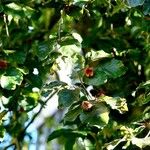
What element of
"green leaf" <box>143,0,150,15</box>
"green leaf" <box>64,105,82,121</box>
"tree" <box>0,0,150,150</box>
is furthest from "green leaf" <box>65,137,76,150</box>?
"green leaf" <box>143,0,150,15</box>

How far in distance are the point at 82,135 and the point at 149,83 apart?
431 mm

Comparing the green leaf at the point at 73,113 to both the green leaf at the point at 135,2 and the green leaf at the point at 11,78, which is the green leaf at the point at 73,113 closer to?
the green leaf at the point at 11,78

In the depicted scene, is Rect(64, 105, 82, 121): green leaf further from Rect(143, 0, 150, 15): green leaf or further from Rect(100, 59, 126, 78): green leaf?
Rect(143, 0, 150, 15): green leaf

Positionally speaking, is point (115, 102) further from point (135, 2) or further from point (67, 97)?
point (135, 2)

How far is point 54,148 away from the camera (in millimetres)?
4508

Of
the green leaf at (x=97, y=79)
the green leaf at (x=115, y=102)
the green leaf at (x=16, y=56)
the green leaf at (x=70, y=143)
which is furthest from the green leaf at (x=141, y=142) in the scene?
the green leaf at (x=16, y=56)

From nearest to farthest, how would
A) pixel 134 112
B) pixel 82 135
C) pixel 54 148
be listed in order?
pixel 82 135 → pixel 134 112 → pixel 54 148

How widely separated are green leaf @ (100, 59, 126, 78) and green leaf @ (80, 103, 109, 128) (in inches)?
4.9

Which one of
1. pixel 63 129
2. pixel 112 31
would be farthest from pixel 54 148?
pixel 63 129

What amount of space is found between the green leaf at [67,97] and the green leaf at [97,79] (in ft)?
0.21

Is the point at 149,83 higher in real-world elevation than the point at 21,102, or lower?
higher

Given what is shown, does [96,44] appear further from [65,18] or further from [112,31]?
[65,18]

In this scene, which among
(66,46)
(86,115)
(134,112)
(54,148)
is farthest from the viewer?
(54,148)

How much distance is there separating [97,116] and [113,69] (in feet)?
0.60
